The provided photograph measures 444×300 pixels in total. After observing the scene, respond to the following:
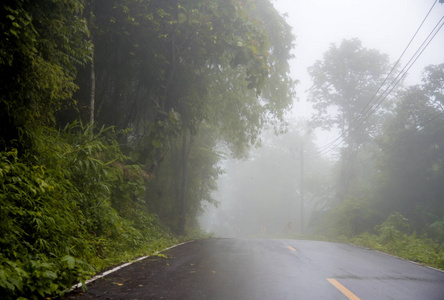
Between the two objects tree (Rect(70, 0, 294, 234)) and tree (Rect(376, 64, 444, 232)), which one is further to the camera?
tree (Rect(376, 64, 444, 232))

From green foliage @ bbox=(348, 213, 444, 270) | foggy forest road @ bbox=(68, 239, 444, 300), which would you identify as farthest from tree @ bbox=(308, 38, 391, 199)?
foggy forest road @ bbox=(68, 239, 444, 300)

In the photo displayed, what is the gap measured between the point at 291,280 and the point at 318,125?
31267 mm

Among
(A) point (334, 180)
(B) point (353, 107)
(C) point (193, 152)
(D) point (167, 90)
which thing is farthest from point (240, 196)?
(D) point (167, 90)

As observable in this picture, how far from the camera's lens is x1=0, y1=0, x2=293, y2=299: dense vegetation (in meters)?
4.77

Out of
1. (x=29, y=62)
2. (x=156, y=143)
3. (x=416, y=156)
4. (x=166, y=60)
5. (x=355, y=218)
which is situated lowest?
(x=355, y=218)

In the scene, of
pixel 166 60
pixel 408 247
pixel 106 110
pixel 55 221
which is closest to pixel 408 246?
pixel 408 247

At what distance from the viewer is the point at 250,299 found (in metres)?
4.05

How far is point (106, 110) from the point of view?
11.6 meters

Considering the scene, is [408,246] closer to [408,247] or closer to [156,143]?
[408,247]

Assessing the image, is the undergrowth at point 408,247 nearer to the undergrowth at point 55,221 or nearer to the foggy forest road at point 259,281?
the foggy forest road at point 259,281

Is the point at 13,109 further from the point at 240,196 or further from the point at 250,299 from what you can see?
the point at 240,196

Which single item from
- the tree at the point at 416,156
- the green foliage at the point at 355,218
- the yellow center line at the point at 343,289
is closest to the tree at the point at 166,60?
the yellow center line at the point at 343,289

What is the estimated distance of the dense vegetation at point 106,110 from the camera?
4773mm

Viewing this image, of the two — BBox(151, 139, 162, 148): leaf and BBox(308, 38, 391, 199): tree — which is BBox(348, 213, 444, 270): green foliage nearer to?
BBox(151, 139, 162, 148): leaf
